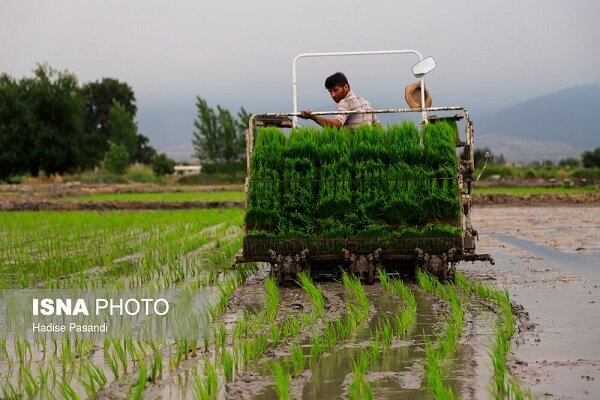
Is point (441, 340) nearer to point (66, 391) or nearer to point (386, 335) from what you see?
point (386, 335)

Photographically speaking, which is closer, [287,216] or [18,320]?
[18,320]

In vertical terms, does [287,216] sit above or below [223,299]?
above

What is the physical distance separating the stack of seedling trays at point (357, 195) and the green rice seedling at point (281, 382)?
11.9 ft

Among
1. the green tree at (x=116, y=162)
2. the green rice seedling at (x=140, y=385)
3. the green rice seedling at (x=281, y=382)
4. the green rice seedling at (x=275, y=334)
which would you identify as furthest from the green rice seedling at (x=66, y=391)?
the green tree at (x=116, y=162)

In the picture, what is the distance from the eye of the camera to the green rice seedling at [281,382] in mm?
4309

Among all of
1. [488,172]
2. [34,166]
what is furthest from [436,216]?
[34,166]

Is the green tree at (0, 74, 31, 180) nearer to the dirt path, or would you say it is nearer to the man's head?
the dirt path

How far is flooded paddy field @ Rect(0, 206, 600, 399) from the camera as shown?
466cm

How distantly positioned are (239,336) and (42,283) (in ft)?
12.4

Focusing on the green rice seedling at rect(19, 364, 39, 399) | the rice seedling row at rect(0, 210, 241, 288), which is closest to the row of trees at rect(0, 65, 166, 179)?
the rice seedling row at rect(0, 210, 241, 288)

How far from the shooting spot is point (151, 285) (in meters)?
8.78

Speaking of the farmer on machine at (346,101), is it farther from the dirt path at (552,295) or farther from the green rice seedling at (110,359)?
the green rice seedling at (110,359)

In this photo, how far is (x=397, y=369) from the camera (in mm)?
5055

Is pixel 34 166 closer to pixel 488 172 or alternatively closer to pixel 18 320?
pixel 488 172
